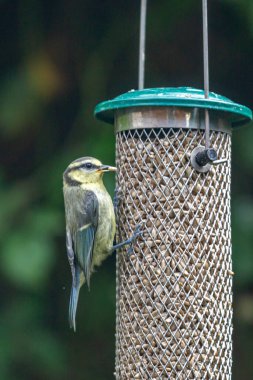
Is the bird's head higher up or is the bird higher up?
the bird's head

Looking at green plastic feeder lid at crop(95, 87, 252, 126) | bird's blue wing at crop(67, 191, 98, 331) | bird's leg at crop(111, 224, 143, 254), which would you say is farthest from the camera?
bird's blue wing at crop(67, 191, 98, 331)

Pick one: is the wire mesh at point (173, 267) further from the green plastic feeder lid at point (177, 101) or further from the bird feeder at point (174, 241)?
the green plastic feeder lid at point (177, 101)

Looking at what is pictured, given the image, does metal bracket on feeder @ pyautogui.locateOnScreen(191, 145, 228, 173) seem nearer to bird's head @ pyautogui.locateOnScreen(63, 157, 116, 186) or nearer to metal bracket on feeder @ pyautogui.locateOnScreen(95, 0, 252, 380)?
metal bracket on feeder @ pyautogui.locateOnScreen(95, 0, 252, 380)

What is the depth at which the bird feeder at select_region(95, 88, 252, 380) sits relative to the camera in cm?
421

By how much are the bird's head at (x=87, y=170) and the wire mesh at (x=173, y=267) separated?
36cm

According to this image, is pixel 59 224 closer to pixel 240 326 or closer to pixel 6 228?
pixel 6 228

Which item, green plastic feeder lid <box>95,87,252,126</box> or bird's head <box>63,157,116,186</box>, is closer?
green plastic feeder lid <box>95,87,252,126</box>

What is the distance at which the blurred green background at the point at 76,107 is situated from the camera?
6.17 meters

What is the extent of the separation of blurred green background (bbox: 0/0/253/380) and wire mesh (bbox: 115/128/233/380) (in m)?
1.66

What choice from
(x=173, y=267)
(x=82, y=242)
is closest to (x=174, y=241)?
(x=173, y=267)

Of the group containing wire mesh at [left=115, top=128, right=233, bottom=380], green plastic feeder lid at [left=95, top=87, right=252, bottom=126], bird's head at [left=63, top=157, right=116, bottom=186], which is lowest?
wire mesh at [left=115, top=128, right=233, bottom=380]

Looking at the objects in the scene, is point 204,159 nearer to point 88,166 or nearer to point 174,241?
point 174,241

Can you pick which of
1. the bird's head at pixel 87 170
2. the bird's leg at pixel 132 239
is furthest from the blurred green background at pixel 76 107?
the bird's leg at pixel 132 239

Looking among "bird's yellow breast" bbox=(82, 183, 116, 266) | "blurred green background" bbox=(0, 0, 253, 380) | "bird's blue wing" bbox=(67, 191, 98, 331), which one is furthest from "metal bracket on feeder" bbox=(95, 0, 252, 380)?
"blurred green background" bbox=(0, 0, 253, 380)
